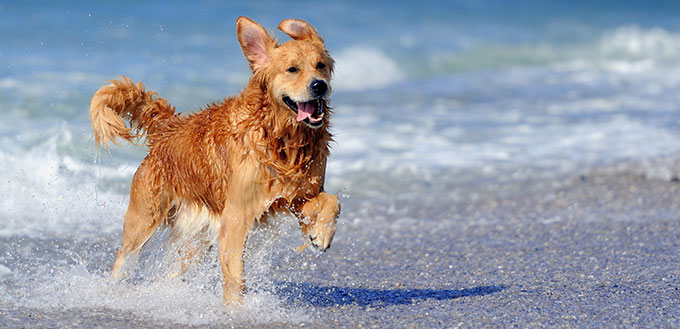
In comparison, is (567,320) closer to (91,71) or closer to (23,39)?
(91,71)

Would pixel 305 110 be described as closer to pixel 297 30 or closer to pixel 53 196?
pixel 297 30

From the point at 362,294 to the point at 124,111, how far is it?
6.34 feet

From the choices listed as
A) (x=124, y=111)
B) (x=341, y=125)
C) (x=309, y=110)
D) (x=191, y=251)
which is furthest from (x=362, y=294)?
(x=341, y=125)

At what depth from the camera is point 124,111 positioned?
18.3ft

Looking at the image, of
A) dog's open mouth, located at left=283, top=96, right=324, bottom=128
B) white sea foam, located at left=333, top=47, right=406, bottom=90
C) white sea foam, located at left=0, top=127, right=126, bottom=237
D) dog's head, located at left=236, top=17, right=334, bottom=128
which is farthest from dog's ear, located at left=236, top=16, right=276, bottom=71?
white sea foam, located at left=333, top=47, right=406, bottom=90

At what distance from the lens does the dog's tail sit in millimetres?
5488

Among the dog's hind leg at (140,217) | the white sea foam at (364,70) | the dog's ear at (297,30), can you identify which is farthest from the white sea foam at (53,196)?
the white sea foam at (364,70)

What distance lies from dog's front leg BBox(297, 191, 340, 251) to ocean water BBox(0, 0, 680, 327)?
19 centimetres

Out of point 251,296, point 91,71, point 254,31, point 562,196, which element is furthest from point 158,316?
point 91,71

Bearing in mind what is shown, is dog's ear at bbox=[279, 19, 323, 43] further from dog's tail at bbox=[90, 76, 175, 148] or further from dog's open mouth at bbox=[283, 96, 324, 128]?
dog's tail at bbox=[90, 76, 175, 148]

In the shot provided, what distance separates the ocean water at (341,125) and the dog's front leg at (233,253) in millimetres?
126

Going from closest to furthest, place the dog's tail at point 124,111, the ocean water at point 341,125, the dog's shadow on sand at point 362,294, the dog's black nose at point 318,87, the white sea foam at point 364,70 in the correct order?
the dog's black nose at point 318,87, the dog's shadow on sand at point 362,294, the ocean water at point 341,125, the dog's tail at point 124,111, the white sea foam at point 364,70

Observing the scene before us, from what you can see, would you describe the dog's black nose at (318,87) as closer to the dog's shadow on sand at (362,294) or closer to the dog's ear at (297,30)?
the dog's ear at (297,30)

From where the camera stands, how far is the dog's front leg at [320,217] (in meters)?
4.54
